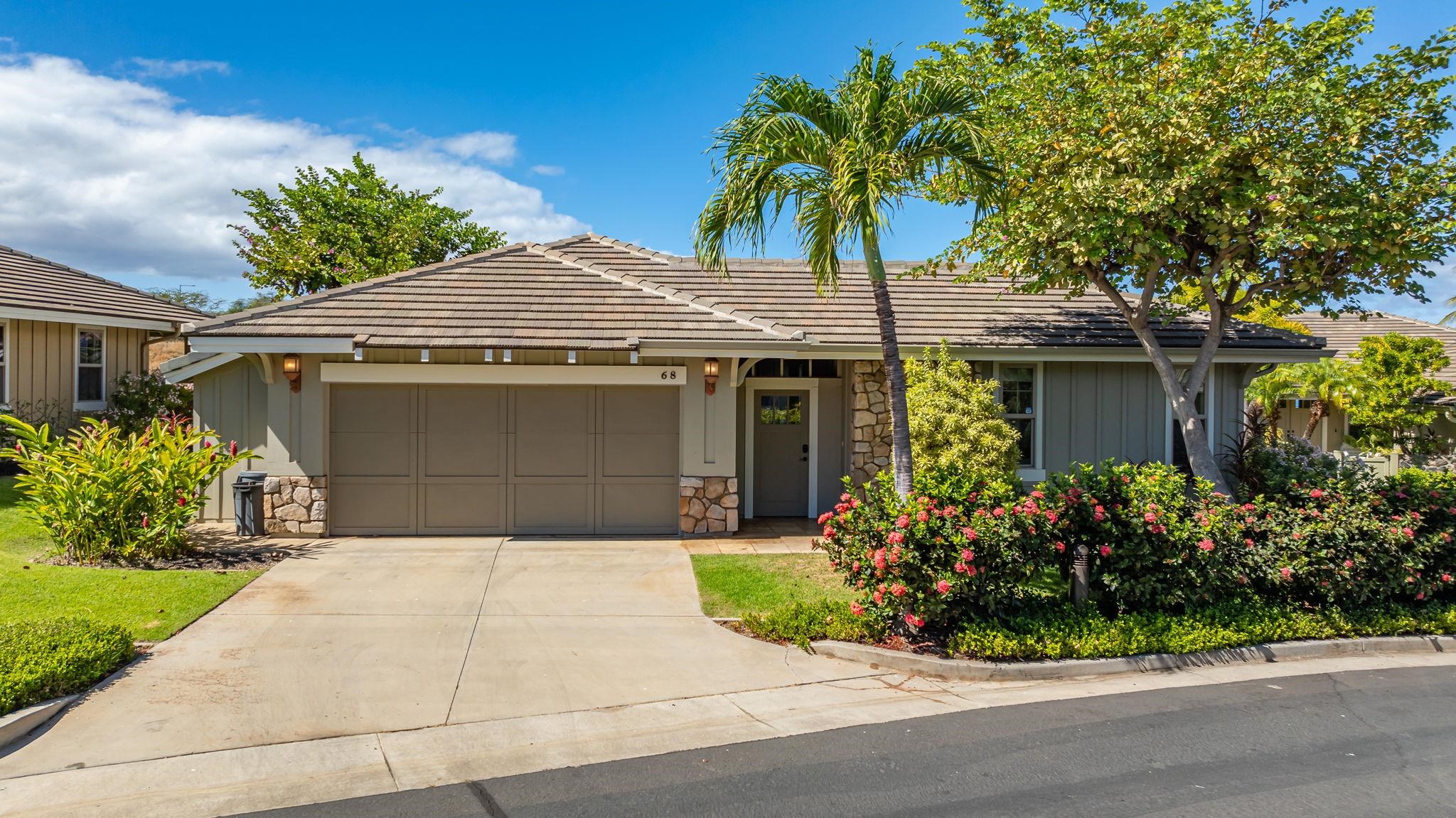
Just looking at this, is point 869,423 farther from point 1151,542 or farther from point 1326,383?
point 1326,383

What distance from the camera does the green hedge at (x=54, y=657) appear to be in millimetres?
5395

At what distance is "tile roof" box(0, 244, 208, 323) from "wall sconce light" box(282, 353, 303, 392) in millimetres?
4604

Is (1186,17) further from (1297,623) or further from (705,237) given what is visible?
(1297,623)

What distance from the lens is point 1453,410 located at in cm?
2006

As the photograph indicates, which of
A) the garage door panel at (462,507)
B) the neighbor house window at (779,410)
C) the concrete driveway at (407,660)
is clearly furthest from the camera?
the neighbor house window at (779,410)

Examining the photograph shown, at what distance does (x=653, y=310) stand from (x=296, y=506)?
5.58 meters

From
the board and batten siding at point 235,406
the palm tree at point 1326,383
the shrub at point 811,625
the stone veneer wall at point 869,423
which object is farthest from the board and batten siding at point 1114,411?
the board and batten siding at point 235,406

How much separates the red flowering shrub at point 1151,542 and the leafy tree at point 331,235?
22.8 meters

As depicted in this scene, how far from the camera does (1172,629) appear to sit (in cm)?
723

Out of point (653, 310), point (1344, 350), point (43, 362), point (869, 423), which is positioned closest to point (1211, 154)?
point (869, 423)

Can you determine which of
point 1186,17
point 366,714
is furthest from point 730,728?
point 1186,17

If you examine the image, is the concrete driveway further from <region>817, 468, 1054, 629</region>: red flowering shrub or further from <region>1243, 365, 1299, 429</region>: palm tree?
<region>1243, 365, 1299, 429</region>: palm tree

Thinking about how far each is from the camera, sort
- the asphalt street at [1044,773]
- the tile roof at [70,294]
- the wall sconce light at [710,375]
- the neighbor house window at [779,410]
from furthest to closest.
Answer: the tile roof at [70,294]
the neighbor house window at [779,410]
the wall sconce light at [710,375]
the asphalt street at [1044,773]

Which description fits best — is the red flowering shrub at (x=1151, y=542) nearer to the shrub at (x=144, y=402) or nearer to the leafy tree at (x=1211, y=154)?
the leafy tree at (x=1211, y=154)
